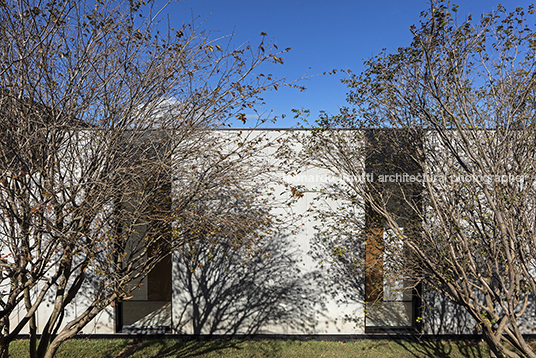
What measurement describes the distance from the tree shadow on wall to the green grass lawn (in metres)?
0.28

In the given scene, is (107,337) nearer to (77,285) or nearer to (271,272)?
(77,285)

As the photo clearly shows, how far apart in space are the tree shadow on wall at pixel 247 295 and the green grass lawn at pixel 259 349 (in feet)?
0.91

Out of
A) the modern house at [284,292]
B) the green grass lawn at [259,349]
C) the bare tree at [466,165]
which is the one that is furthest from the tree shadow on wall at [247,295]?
the bare tree at [466,165]

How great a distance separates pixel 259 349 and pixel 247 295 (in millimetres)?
899

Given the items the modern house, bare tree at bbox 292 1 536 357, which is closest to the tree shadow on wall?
the modern house

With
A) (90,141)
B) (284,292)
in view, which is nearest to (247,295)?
(284,292)

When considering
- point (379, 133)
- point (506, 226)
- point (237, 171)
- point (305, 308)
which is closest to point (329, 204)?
point (379, 133)

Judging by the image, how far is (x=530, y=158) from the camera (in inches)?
115

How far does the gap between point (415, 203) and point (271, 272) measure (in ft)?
9.15

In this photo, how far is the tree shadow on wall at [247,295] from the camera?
17.1ft

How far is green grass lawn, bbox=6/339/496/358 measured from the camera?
4.68m

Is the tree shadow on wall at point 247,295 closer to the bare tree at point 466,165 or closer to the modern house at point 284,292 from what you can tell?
the modern house at point 284,292

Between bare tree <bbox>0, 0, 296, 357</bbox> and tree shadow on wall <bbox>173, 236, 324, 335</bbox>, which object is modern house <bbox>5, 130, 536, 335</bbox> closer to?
tree shadow on wall <bbox>173, 236, 324, 335</bbox>

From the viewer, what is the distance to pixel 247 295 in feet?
17.3
